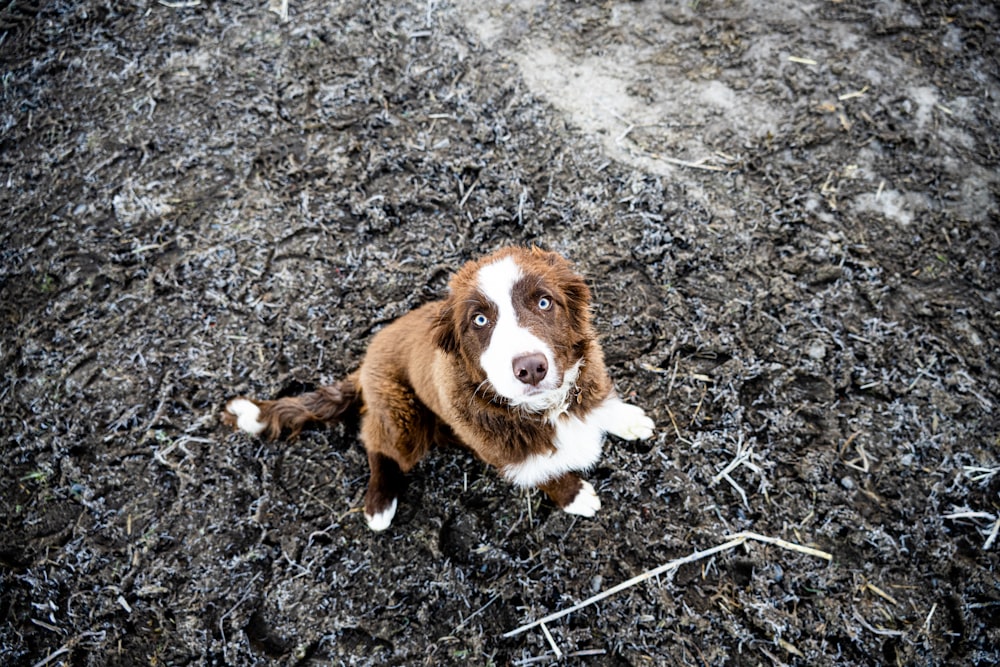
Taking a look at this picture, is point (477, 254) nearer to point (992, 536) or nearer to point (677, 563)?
point (677, 563)

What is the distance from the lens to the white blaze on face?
2.12 meters

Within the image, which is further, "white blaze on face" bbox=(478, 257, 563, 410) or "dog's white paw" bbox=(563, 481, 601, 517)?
"dog's white paw" bbox=(563, 481, 601, 517)

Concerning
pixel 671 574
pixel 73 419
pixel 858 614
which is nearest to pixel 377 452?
pixel 671 574

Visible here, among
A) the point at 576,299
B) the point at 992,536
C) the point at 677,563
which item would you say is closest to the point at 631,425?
the point at 677,563

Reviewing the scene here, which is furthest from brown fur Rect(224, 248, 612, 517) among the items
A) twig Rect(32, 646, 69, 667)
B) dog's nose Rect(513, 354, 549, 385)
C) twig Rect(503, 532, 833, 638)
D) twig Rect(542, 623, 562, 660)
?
twig Rect(32, 646, 69, 667)

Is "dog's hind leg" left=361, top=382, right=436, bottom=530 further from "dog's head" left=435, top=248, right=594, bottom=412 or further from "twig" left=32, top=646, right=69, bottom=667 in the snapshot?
"twig" left=32, top=646, right=69, bottom=667

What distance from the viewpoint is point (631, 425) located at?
10.2 feet

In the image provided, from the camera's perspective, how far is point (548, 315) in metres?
2.31

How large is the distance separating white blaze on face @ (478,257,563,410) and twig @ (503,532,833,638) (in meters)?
1.27

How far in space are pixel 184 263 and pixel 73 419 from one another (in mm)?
1114

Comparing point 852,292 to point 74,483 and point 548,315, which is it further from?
point 74,483

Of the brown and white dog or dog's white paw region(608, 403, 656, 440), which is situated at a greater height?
the brown and white dog

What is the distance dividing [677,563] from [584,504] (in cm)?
53

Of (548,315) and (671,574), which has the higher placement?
(548,315)
